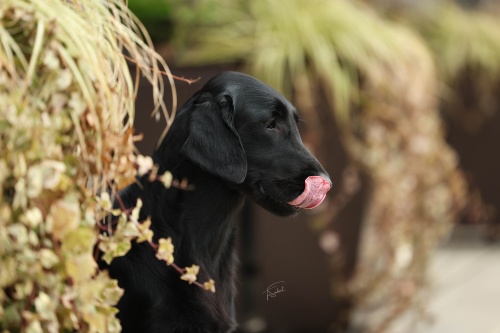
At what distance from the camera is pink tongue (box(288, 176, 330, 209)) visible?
1.99 metres

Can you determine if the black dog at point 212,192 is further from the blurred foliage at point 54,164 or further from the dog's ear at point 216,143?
the blurred foliage at point 54,164

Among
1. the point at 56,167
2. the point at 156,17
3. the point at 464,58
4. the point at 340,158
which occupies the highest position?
the point at 56,167

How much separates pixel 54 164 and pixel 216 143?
0.57 meters

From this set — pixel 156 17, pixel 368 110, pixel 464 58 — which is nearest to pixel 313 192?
pixel 368 110

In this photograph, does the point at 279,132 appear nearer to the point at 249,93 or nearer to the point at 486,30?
the point at 249,93

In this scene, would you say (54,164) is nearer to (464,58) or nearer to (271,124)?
(271,124)

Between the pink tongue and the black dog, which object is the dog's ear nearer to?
the black dog

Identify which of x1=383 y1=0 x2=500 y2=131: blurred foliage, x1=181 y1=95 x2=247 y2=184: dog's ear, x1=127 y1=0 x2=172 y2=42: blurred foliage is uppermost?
x1=181 y1=95 x2=247 y2=184: dog's ear

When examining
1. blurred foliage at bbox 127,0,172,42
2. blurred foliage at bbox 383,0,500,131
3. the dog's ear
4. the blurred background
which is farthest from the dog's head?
blurred foliage at bbox 383,0,500,131

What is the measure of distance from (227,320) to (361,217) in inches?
104

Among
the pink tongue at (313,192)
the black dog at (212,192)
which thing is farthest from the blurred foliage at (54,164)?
the pink tongue at (313,192)

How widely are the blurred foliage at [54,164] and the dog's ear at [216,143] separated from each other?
0.26 m

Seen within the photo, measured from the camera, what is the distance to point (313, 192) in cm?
199

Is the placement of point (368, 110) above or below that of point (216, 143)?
below
